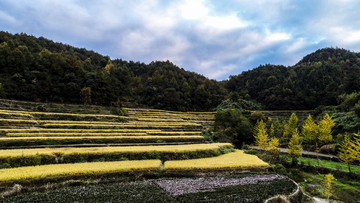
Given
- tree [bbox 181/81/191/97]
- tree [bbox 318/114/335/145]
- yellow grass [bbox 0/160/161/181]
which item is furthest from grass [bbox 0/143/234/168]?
tree [bbox 181/81/191/97]

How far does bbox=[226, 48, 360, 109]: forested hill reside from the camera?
159ft

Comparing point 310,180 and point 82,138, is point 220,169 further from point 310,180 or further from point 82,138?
point 82,138

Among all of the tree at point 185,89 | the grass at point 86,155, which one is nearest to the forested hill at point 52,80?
the tree at point 185,89

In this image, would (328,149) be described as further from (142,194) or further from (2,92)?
(2,92)

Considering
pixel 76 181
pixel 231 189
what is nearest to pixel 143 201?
pixel 76 181

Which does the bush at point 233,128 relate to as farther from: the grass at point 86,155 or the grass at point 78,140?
the grass at point 86,155

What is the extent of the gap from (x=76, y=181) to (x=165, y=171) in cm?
508

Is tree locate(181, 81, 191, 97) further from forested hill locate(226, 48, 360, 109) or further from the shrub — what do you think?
the shrub

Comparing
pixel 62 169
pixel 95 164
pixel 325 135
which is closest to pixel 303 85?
pixel 325 135

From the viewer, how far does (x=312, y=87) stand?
55688 millimetres

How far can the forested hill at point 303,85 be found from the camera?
159 feet

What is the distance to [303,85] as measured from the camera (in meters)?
56.8

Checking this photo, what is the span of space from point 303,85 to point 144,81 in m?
56.4

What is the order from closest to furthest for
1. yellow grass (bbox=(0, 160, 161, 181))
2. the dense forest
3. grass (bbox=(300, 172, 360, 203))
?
1. yellow grass (bbox=(0, 160, 161, 181))
2. grass (bbox=(300, 172, 360, 203))
3. the dense forest
